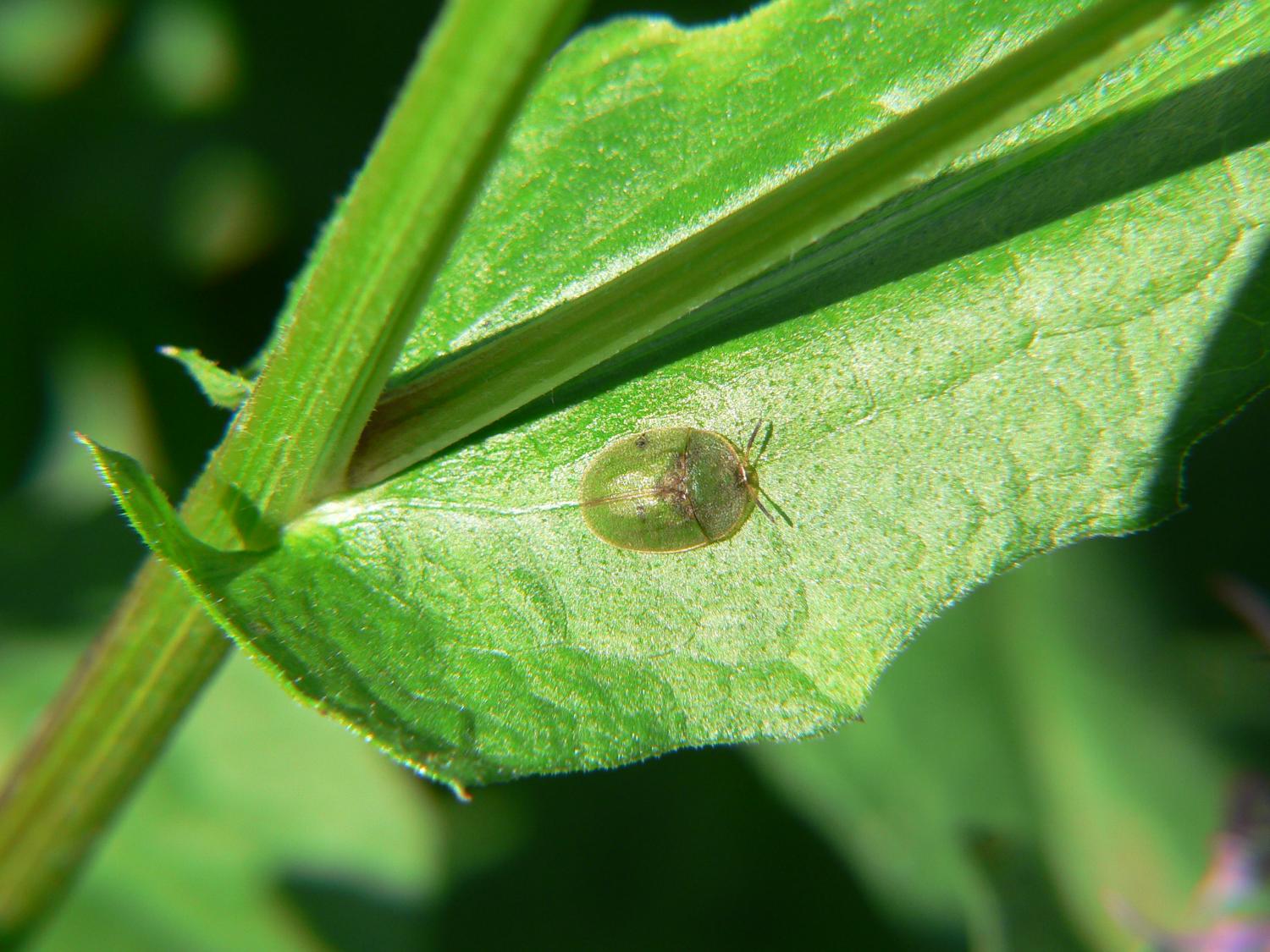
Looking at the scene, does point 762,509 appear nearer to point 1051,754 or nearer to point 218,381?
point 218,381

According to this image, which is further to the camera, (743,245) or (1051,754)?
(1051,754)

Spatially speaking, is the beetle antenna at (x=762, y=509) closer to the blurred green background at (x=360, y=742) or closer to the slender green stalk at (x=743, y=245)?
the slender green stalk at (x=743, y=245)

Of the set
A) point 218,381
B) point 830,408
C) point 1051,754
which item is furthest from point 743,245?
point 1051,754

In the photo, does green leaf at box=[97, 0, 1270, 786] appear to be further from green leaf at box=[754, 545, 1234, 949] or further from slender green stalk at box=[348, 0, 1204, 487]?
green leaf at box=[754, 545, 1234, 949]

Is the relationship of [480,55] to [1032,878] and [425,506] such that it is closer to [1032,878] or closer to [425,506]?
[425,506]

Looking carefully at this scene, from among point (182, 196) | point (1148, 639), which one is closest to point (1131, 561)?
point (1148, 639)
